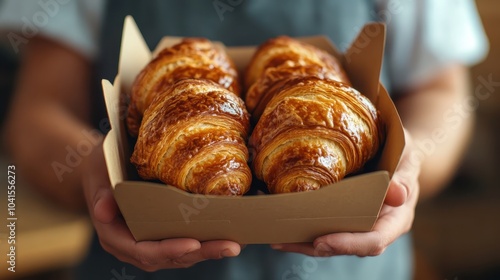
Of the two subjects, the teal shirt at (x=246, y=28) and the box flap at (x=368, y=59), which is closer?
the box flap at (x=368, y=59)

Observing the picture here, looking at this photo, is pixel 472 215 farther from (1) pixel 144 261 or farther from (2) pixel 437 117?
(1) pixel 144 261

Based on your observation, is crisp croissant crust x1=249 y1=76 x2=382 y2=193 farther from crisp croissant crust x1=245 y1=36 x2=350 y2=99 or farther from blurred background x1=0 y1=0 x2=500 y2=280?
blurred background x1=0 y1=0 x2=500 y2=280

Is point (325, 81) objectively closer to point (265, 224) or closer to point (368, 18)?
point (265, 224)

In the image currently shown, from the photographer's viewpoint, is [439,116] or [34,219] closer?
[439,116]

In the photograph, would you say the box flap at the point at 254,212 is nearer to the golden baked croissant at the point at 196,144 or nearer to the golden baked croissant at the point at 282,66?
the golden baked croissant at the point at 196,144

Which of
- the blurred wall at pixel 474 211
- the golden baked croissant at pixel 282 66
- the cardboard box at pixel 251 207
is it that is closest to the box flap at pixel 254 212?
the cardboard box at pixel 251 207

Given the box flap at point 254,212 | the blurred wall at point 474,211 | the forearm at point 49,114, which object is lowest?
the blurred wall at point 474,211

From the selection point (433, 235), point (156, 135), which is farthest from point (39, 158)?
point (433, 235)
